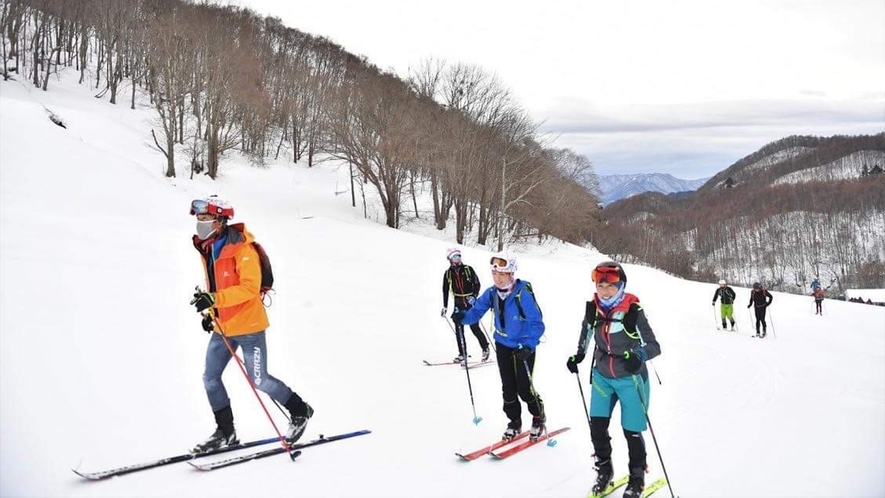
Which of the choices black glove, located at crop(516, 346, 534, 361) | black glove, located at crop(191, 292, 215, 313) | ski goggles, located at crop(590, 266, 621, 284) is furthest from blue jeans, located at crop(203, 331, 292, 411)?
ski goggles, located at crop(590, 266, 621, 284)

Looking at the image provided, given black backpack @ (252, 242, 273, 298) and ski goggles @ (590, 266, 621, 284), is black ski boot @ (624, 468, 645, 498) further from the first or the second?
black backpack @ (252, 242, 273, 298)

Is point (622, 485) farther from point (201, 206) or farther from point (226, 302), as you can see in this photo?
point (201, 206)

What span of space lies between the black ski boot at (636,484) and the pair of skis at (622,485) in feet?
0.56

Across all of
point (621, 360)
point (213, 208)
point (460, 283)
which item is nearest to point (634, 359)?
point (621, 360)

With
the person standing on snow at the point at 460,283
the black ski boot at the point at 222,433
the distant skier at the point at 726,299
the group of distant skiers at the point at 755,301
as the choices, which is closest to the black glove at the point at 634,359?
the black ski boot at the point at 222,433

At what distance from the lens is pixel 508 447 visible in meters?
5.77

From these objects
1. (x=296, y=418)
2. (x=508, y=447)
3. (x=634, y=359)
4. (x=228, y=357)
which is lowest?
(x=508, y=447)

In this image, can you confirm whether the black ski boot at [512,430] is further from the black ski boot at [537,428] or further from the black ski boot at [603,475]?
the black ski boot at [603,475]

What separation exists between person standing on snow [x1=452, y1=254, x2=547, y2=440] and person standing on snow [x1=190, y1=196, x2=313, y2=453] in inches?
89.9

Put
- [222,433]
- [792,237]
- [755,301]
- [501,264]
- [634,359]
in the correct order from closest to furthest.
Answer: [634,359], [222,433], [501,264], [755,301], [792,237]

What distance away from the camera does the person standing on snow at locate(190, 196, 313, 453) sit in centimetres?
461

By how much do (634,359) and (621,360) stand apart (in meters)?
0.12

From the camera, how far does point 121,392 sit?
6105 millimetres

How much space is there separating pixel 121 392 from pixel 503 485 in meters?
4.31
